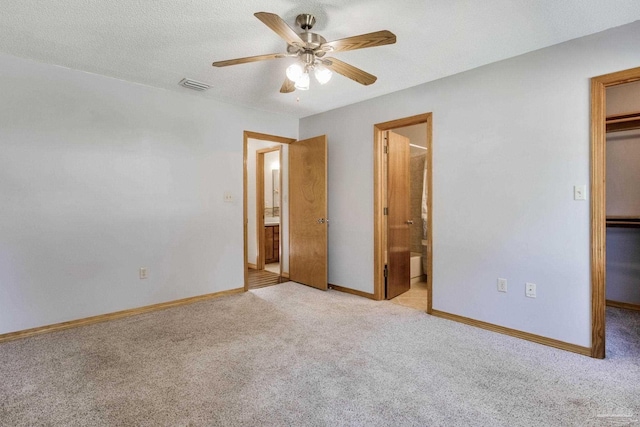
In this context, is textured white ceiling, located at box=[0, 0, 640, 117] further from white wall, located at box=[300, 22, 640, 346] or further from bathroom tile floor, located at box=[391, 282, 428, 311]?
bathroom tile floor, located at box=[391, 282, 428, 311]

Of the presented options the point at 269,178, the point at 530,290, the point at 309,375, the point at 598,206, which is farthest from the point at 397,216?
the point at 269,178

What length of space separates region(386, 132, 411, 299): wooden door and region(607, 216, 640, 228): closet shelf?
6.54 ft

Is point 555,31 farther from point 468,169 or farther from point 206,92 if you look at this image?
point 206,92

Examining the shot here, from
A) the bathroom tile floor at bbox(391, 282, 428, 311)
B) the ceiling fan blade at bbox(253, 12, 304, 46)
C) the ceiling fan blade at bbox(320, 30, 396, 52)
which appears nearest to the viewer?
the ceiling fan blade at bbox(253, 12, 304, 46)

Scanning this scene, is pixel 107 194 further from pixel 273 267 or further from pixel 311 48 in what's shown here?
pixel 273 267

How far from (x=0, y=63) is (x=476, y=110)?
13.0ft

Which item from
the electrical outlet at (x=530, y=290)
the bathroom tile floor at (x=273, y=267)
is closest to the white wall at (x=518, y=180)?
the electrical outlet at (x=530, y=290)

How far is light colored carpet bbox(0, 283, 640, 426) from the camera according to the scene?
1676 mm

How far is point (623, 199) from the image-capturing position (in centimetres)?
337

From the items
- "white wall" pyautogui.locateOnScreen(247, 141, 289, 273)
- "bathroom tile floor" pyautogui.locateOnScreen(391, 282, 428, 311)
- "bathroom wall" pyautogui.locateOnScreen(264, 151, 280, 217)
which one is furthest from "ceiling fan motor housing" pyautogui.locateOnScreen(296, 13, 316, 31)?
"bathroom wall" pyautogui.locateOnScreen(264, 151, 280, 217)

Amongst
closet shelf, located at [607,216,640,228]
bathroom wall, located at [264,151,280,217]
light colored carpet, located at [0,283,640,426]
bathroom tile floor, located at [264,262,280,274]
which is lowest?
light colored carpet, located at [0,283,640,426]

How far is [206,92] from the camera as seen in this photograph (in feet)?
11.5

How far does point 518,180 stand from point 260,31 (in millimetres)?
2310

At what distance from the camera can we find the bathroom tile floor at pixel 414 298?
352cm
